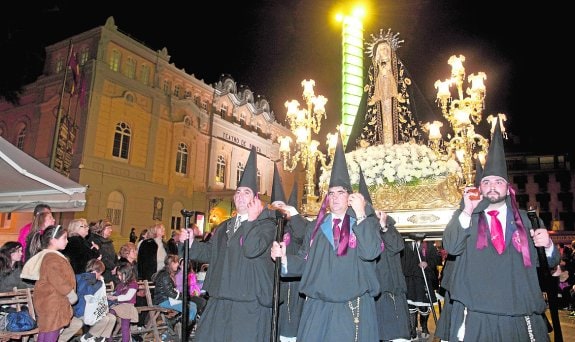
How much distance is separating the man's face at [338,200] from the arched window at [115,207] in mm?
19642

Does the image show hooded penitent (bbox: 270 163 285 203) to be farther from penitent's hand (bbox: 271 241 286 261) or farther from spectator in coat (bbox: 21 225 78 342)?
spectator in coat (bbox: 21 225 78 342)

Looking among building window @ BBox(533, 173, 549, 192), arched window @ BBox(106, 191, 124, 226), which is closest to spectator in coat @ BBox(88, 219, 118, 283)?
arched window @ BBox(106, 191, 124, 226)

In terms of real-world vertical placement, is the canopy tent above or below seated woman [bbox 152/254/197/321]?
above

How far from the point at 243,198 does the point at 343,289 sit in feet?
4.95

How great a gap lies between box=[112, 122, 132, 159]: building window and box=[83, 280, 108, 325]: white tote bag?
17.5m

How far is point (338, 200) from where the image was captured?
386 cm

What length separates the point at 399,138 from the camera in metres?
9.98

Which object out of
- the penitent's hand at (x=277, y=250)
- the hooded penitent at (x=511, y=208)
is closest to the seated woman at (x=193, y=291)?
the penitent's hand at (x=277, y=250)

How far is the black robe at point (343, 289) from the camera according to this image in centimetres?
346

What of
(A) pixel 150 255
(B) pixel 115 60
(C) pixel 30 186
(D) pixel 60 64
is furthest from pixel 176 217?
(C) pixel 30 186

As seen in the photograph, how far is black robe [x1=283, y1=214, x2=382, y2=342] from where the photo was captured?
11.4 feet

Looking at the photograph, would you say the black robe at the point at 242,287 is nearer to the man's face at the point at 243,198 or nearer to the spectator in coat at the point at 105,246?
the man's face at the point at 243,198

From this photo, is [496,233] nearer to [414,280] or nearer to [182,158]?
[414,280]

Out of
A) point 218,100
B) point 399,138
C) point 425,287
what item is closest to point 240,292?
point 425,287
